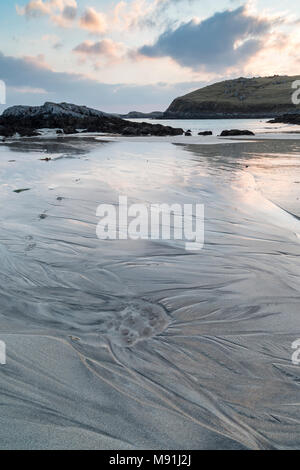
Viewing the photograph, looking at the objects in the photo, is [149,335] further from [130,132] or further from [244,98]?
[244,98]

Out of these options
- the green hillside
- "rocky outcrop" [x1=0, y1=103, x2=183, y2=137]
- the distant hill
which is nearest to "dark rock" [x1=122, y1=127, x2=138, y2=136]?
"rocky outcrop" [x1=0, y1=103, x2=183, y2=137]

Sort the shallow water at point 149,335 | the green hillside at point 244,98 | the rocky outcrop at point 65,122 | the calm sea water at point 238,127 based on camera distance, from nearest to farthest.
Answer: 1. the shallow water at point 149,335
2. the rocky outcrop at point 65,122
3. the calm sea water at point 238,127
4. the green hillside at point 244,98

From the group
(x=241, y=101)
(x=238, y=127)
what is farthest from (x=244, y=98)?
(x=238, y=127)

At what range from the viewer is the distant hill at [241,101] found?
295 ft

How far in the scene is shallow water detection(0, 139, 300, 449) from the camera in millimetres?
1561

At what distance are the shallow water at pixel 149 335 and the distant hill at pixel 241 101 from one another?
3428 inches

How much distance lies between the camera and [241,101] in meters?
105

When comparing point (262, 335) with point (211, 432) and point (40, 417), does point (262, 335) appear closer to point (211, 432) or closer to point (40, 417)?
point (211, 432)

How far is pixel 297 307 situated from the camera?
256cm

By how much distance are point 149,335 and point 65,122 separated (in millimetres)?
35292

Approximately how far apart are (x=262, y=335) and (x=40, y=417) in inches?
62.9

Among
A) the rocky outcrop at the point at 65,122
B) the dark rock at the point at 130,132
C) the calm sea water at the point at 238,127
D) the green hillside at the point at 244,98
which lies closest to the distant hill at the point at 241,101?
the green hillside at the point at 244,98

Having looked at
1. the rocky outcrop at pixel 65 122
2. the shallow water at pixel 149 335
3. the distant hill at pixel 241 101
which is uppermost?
the distant hill at pixel 241 101

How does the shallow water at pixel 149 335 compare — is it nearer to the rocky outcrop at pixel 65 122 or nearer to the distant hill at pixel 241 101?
the rocky outcrop at pixel 65 122
